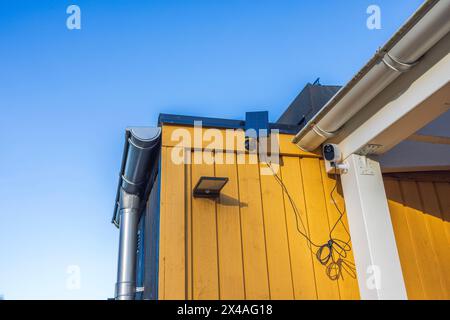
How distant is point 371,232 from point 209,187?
3.54 feet

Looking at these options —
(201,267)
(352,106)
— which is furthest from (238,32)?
(201,267)

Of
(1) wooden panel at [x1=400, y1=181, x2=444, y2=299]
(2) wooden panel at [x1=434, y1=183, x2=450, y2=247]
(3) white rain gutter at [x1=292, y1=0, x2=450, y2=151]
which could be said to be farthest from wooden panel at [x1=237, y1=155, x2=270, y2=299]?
(2) wooden panel at [x1=434, y1=183, x2=450, y2=247]

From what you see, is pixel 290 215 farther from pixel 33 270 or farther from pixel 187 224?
pixel 33 270

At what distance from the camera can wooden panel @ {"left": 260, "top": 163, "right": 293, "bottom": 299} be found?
2.10m

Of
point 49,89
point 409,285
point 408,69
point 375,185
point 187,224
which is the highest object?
point 49,89

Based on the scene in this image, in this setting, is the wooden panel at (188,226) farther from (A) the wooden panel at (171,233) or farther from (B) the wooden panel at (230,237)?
(B) the wooden panel at (230,237)

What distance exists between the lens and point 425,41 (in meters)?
1.54

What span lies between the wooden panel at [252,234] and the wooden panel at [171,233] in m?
0.41

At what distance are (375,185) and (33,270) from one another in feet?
12.3

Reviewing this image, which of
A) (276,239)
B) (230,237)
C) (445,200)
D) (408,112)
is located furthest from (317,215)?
(445,200)

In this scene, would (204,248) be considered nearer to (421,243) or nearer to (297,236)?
(297,236)

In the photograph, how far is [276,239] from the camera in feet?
7.28

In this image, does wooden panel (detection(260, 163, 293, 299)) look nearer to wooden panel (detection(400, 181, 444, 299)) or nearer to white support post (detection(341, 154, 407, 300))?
white support post (detection(341, 154, 407, 300))
